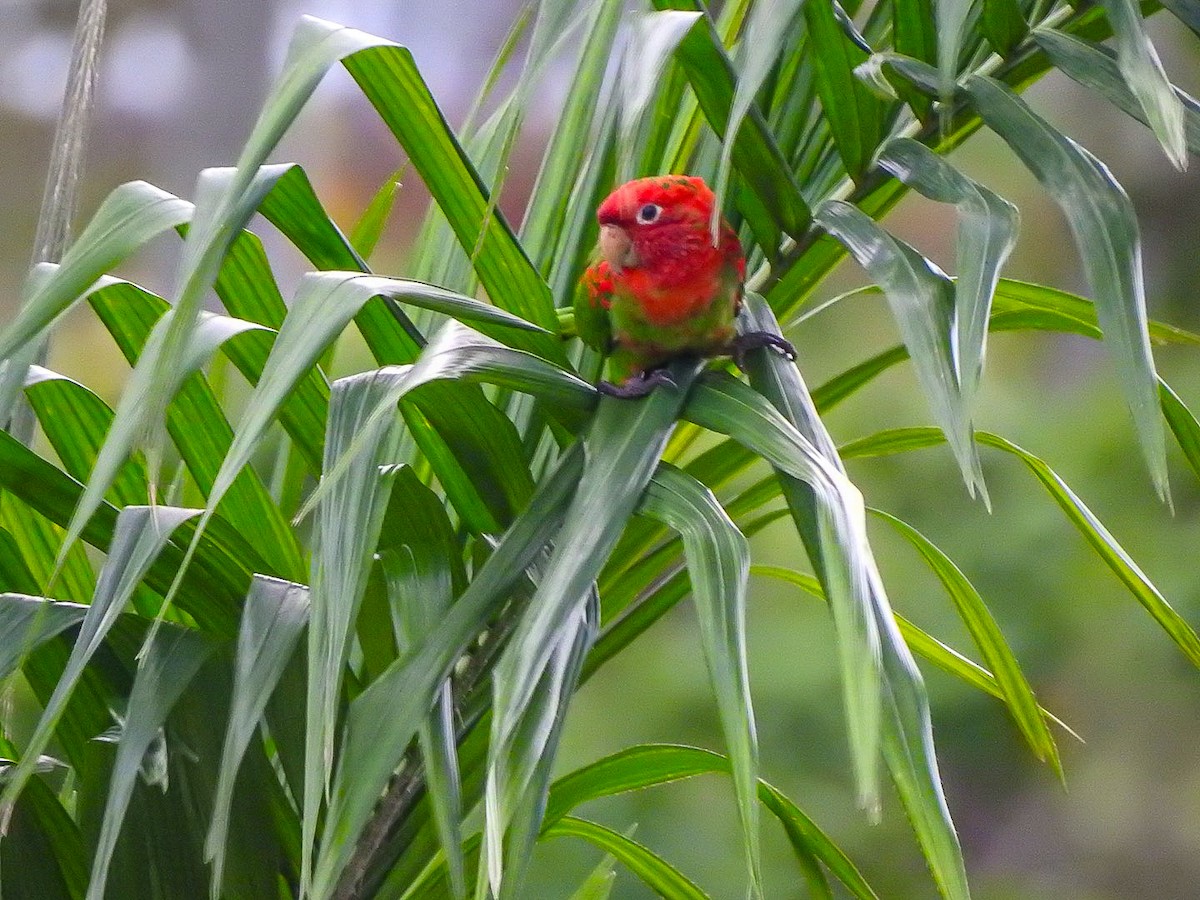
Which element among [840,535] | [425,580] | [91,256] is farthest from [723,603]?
[91,256]

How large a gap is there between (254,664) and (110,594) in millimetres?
51

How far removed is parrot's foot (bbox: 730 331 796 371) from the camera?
16.3 inches

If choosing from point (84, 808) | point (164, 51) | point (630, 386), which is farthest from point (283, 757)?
point (164, 51)

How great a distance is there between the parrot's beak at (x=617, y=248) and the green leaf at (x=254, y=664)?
191 mm

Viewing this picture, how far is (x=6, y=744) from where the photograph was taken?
1.60 ft

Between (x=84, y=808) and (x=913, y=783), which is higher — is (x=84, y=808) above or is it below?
below

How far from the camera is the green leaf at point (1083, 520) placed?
1.70ft

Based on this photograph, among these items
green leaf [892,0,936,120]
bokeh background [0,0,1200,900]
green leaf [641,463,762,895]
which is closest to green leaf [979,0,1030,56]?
green leaf [892,0,936,120]

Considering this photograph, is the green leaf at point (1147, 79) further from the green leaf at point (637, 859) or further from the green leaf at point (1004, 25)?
the green leaf at point (637, 859)

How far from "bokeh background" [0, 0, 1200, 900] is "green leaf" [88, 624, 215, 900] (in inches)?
37.0

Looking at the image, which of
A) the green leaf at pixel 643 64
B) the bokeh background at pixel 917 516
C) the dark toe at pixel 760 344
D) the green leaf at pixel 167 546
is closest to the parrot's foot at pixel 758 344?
the dark toe at pixel 760 344

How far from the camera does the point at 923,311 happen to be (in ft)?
1.15

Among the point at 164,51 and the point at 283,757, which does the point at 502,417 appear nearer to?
the point at 283,757

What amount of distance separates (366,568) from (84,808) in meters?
→ 0.21
